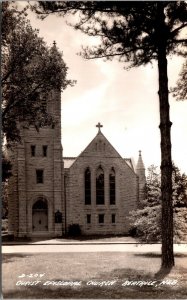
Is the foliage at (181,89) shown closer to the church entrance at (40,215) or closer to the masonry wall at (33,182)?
the masonry wall at (33,182)

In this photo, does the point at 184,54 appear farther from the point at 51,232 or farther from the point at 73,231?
the point at 73,231

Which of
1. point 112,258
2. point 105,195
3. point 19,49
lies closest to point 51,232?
point 105,195

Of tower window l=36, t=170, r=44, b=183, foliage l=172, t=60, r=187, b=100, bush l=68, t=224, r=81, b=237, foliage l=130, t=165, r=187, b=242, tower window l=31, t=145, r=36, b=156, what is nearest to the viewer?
Result: foliage l=172, t=60, r=187, b=100

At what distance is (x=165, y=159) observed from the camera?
13984mm

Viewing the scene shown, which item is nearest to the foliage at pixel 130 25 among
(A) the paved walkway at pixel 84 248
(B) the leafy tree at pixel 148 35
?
(B) the leafy tree at pixel 148 35

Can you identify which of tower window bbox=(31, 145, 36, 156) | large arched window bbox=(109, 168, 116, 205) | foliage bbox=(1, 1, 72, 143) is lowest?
large arched window bbox=(109, 168, 116, 205)

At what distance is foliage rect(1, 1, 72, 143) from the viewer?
58.8ft

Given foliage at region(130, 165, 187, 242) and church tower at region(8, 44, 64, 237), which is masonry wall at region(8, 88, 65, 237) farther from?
foliage at region(130, 165, 187, 242)

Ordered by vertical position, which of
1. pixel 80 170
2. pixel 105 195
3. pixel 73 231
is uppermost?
pixel 80 170

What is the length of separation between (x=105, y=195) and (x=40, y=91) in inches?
714

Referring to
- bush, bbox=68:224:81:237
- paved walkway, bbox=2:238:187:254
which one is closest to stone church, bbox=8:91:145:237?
bush, bbox=68:224:81:237

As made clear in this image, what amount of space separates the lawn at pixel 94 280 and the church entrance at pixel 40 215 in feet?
52.3

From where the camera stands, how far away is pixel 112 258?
1712 centimetres

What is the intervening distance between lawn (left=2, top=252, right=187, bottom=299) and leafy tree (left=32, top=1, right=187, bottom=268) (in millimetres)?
1589
